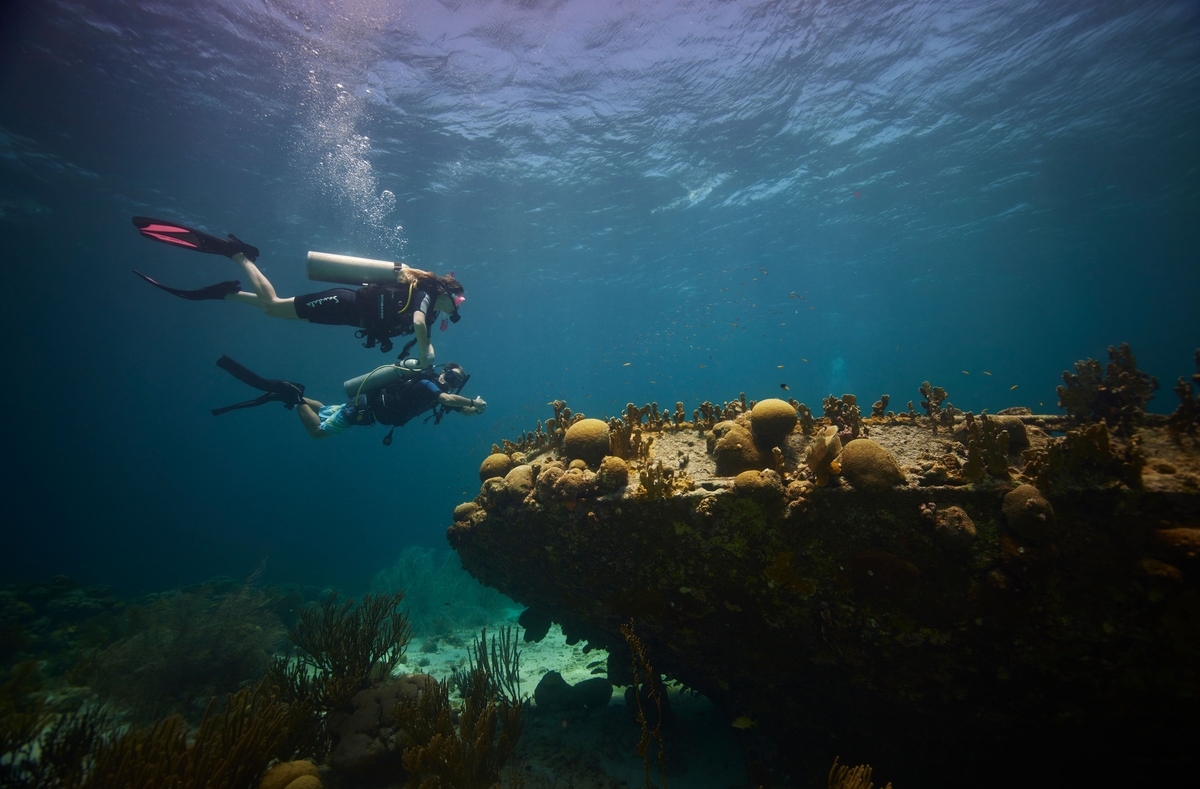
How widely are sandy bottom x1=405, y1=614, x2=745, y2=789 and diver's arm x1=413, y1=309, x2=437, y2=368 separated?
629 cm

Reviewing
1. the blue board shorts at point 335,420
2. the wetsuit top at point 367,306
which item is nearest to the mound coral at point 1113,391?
the wetsuit top at point 367,306

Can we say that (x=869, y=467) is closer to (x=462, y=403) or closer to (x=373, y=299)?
(x=462, y=403)

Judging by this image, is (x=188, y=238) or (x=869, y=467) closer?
(x=869, y=467)

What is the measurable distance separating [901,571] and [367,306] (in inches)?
355

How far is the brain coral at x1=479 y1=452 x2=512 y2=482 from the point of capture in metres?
6.46

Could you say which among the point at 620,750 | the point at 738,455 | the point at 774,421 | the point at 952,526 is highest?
the point at 774,421

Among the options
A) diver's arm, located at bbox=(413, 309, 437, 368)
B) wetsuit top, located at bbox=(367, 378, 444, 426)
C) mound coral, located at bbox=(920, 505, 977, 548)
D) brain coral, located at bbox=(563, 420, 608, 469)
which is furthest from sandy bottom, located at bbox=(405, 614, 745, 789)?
diver's arm, located at bbox=(413, 309, 437, 368)

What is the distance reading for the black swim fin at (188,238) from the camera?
676 centimetres

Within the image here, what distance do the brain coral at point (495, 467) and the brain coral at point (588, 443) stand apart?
5.30ft

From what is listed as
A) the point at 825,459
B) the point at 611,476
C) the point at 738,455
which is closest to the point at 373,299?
the point at 611,476

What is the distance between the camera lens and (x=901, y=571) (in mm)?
3479

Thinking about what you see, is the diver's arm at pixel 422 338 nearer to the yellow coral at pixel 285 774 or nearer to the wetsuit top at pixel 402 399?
the wetsuit top at pixel 402 399

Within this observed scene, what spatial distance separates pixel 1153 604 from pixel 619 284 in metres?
37.7

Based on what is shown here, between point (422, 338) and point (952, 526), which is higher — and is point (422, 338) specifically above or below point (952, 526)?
above
